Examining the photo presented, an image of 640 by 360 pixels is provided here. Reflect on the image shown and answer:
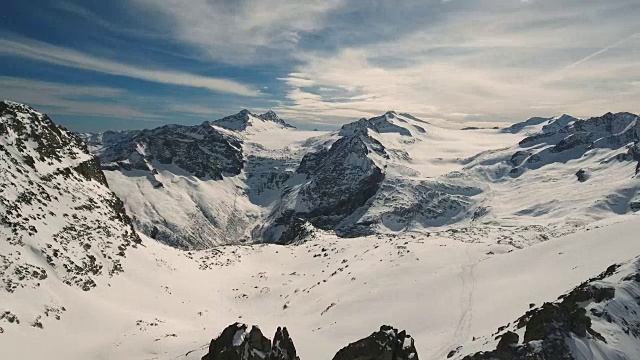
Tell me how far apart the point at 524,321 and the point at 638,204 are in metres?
198

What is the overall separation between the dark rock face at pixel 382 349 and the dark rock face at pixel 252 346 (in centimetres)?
335

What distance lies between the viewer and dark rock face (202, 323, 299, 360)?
78.8 feet

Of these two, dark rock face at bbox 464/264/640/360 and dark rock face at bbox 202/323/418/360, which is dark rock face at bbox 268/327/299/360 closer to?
dark rock face at bbox 202/323/418/360

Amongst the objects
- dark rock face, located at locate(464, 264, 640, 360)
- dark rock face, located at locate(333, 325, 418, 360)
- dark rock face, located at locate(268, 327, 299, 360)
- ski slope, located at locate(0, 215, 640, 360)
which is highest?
dark rock face, located at locate(464, 264, 640, 360)

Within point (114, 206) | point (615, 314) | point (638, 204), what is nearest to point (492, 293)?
point (615, 314)

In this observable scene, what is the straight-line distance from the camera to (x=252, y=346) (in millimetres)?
24094

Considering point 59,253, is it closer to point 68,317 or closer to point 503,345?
point 68,317

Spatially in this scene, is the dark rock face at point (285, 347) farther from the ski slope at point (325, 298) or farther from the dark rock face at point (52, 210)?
the dark rock face at point (52, 210)

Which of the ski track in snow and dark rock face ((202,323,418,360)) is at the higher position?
dark rock face ((202,323,418,360))

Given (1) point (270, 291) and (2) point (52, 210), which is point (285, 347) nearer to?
(1) point (270, 291)

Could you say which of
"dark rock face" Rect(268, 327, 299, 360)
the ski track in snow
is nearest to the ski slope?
the ski track in snow

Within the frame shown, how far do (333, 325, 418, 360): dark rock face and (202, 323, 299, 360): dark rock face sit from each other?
11.0 ft

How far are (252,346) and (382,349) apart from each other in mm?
7257

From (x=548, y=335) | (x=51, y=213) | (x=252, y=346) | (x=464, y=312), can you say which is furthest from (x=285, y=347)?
(x=51, y=213)
